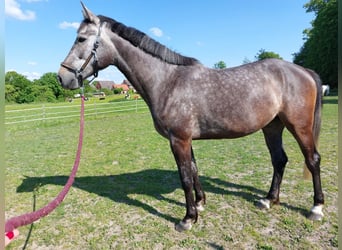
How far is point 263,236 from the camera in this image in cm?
274

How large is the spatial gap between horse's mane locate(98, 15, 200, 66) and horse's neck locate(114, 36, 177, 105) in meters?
0.05

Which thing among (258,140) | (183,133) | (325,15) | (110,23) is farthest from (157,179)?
(325,15)

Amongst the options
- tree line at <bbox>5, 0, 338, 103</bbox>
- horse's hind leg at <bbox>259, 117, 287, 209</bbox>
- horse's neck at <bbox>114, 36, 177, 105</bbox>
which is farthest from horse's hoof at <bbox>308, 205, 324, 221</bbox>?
tree line at <bbox>5, 0, 338, 103</bbox>

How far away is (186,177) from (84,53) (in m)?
1.99

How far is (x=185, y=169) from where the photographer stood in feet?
9.68

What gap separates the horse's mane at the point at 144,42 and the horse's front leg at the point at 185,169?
104 centimetres

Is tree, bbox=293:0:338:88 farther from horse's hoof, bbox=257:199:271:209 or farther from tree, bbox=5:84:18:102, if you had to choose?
tree, bbox=5:84:18:102

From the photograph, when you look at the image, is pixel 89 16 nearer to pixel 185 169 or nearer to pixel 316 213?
pixel 185 169

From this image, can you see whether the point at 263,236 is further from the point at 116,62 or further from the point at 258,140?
the point at 258,140

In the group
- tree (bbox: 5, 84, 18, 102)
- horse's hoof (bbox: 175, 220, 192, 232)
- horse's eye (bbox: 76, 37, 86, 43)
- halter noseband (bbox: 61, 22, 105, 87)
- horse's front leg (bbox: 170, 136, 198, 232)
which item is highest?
horse's eye (bbox: 76, 37, 86, 43)

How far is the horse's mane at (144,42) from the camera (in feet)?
9.60

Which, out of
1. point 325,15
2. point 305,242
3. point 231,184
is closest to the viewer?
point 305,242

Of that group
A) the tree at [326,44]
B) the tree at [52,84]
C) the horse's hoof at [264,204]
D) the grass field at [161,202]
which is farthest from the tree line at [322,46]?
the tree at [52,84]

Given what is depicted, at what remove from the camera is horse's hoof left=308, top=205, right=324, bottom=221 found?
3000 mm
